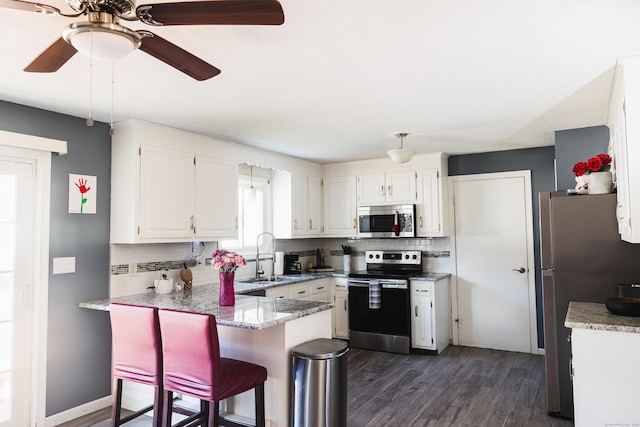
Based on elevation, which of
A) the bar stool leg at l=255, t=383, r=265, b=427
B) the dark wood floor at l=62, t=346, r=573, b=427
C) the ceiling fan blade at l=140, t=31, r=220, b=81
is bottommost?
the dark wood floor at l=62, t=346, r=573, b=427

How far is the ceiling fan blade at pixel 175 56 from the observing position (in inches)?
63.7

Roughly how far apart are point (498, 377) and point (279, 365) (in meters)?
2.50

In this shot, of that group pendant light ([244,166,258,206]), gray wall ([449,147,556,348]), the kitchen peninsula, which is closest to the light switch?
the kitchen peninsula

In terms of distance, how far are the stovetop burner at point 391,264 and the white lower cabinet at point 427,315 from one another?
28cm

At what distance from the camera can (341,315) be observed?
18.2ft

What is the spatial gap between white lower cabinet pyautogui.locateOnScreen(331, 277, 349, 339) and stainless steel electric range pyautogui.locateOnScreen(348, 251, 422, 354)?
11 centimetres

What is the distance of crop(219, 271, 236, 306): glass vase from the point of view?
10.2 ft

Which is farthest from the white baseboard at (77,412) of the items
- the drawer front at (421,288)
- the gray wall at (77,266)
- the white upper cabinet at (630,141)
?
the white upper cabinet at (630,141)

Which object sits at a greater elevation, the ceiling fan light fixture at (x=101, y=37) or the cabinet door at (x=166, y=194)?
the ceiling fan light fixture at (x=101, y=37)

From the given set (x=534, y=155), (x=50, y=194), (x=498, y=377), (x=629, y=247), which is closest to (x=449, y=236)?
(x=534, y=155)

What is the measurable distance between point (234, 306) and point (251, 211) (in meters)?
2.28

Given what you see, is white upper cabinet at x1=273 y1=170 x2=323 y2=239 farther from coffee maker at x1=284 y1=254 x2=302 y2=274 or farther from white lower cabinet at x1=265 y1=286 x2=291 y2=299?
white lower cabinet at x1=265 y1=286 x2=291 y2=299

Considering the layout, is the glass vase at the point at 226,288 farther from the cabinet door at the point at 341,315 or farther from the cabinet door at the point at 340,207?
the cabinet door at the point at 340,207

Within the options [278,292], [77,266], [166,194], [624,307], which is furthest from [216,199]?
[624,307]
